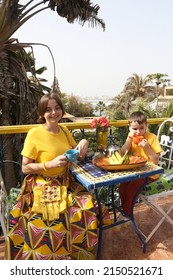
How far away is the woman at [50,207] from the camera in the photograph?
1.93 metres

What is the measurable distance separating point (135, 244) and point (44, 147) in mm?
1400

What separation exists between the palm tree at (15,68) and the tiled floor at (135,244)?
525cm

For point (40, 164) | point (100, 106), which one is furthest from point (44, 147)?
point (100, 106)

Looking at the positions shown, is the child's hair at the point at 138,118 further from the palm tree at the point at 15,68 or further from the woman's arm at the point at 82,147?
the palm tree at the point at 15,68

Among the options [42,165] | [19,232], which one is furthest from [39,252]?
[42,165]

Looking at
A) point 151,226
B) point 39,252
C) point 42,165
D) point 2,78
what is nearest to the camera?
point 39,252

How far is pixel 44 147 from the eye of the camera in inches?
83.9

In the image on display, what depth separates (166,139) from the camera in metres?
3.23

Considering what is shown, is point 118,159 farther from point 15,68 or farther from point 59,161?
point 15,68

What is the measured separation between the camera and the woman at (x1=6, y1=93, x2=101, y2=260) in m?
1.93

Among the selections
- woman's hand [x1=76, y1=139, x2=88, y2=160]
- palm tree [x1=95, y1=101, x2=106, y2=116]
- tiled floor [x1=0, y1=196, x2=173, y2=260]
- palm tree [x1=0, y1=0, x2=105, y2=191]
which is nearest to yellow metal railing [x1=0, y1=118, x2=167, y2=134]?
woman's hand [x1=76, y1=139, x2=88, y2=160]

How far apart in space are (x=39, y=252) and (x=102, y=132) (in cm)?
118

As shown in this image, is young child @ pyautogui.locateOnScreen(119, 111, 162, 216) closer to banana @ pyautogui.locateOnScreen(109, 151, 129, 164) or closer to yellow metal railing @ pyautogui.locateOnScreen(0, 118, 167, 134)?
banana @ pyautogui.locateOnScreen(109, 151, 129, 164)

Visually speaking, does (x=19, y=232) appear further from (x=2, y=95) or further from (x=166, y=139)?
(x=2, y=95)
